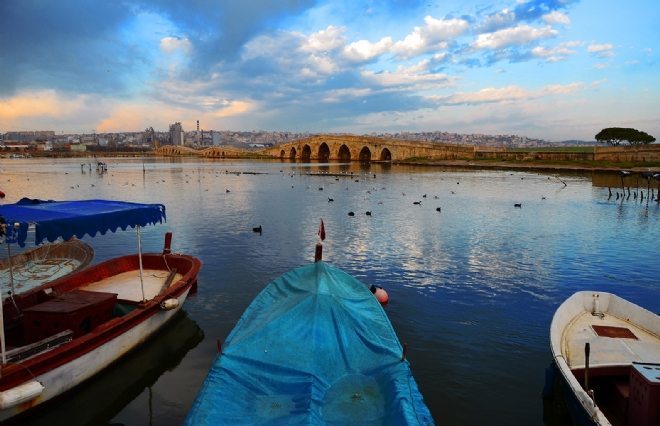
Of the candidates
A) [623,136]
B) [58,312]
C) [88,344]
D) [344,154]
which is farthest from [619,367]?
[344,154]

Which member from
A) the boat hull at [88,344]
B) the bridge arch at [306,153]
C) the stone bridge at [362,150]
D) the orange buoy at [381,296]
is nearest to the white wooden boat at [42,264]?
the boat hull at [88,344]

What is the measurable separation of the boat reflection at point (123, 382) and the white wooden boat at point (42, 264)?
4.40m

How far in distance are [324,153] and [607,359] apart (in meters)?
166

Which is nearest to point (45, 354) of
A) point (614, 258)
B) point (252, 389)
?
point (252, 389)

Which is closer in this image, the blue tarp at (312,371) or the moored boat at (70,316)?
the blue tarp at (312,371)

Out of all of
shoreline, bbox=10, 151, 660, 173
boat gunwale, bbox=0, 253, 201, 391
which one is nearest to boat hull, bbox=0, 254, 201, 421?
boat gunwale, bbox=0, 253, 201, 391

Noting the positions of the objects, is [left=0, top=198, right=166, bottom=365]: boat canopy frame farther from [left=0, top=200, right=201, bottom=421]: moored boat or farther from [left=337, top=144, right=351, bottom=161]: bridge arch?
[left=337, top=144, right=351, bottom=161]: bridge arch

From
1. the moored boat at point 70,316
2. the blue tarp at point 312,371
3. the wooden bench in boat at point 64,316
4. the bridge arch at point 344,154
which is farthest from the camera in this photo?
the bridge arch at point 344,154

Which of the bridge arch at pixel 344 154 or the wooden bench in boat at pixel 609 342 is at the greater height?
the bridge arch at pixel 344 154

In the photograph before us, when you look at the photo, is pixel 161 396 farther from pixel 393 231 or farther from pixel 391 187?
pixel 391 187

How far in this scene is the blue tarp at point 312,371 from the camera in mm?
6980

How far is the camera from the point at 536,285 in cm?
1847

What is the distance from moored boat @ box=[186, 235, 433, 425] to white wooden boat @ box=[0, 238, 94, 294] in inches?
322

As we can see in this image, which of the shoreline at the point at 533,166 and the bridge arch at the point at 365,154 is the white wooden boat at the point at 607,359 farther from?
the bridge arch at the point at 365,154
